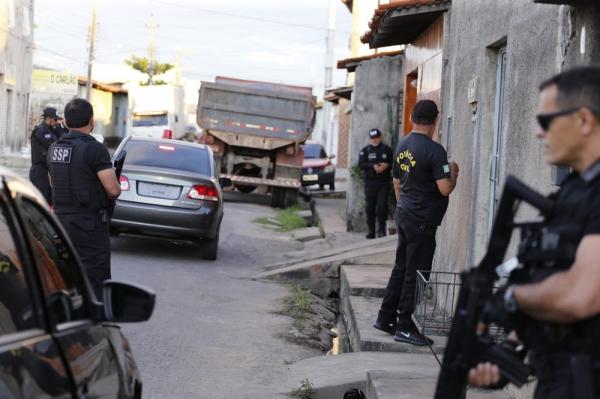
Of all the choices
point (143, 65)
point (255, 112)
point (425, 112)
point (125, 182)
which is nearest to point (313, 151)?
point (255, 112)

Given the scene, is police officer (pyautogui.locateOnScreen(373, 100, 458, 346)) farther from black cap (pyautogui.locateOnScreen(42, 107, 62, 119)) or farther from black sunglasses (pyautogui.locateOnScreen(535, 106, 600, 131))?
black cap (pyautogui.locateOnScreen(42, 107, 62, 119))

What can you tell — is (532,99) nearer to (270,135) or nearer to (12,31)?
(270,135)

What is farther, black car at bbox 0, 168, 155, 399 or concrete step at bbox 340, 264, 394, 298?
concrete step at bbox 340, 264, 394, 298

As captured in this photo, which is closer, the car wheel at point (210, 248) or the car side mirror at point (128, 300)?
the car side mirror at point (128, 300)

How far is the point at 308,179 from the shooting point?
30.8 meters

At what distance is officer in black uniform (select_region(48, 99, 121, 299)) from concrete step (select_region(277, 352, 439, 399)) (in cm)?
166

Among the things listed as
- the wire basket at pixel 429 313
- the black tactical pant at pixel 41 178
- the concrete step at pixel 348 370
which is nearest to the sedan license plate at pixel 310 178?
the black tactical pant at pixel 41 178

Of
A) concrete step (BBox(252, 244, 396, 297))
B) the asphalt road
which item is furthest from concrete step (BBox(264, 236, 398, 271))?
concrete step (BBox(252, 244, 396, 297))

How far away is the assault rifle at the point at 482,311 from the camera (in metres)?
3.32

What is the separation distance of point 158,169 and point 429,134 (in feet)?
21.7

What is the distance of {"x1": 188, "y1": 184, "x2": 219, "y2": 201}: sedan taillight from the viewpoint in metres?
14.3

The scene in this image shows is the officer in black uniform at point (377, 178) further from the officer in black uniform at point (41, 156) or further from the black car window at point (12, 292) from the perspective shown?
the black car window at point (12, 292)

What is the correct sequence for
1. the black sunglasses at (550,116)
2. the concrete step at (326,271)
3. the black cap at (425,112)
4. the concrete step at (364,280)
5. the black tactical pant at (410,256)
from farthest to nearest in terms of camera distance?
the concrete step at (326,271) → the concrete step at (364,280) → the black tactical pant at (410,256) → the black cap at (425,112) → the black sunglasses at (550,116)

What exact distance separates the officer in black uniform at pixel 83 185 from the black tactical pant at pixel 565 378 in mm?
5072
